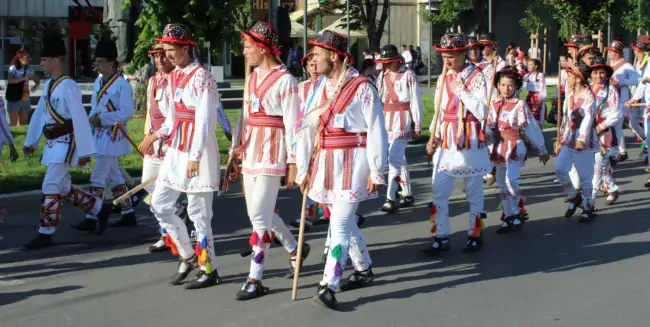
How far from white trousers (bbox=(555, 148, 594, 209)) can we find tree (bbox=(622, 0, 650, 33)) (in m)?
31.4

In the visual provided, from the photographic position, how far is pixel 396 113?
11.3 m

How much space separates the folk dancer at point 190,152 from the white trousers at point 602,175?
5.65 meters

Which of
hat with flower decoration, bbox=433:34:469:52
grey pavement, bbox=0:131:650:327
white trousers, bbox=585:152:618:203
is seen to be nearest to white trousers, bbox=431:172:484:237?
Answer: grey pavement, bbox=0:131:650:327

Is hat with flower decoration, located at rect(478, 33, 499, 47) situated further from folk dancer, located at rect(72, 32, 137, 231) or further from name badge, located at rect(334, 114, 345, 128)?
name badge, located at rect(334, 114, 345, 128)

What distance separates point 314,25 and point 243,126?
1750 inches

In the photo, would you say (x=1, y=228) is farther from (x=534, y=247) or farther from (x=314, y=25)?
(x=314, y=25)

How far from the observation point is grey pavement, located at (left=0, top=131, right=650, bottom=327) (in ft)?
21.9

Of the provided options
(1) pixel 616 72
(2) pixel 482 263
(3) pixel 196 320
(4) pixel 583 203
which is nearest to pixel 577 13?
A: (1) pixel 616 72

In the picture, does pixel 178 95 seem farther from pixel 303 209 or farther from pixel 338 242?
pixel 338 242

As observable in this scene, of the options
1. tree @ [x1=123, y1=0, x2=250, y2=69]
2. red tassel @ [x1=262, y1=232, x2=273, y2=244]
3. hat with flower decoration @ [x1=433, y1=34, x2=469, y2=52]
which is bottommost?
red tassel @ [x1=262, y1=232, x2=273, y2=244]

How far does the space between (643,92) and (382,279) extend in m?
7.56

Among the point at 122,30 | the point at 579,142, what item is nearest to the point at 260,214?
the point at 579,142

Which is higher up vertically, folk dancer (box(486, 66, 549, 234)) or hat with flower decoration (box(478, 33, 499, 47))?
hat with flower decoration (box(478, 33, 499, 47))

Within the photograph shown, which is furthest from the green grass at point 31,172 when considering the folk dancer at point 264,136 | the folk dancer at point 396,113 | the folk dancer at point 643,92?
the folk dancer at point 643,92
